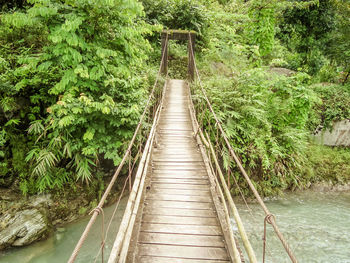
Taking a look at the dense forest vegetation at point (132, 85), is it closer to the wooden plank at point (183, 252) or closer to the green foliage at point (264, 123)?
the green foliage at point (264, 123)

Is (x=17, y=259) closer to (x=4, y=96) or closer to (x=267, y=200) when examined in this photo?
(x=4, y=96)

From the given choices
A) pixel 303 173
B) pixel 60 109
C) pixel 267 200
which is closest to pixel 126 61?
pixel 60 109

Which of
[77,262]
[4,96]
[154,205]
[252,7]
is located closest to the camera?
[154,205]

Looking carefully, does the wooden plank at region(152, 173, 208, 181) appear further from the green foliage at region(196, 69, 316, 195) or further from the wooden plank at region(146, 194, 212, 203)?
the green foliage at region(196, 69, 316, 195)

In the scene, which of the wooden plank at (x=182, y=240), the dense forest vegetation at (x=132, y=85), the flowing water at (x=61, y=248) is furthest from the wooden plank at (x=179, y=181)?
the flowing water at (x=61, y=248)

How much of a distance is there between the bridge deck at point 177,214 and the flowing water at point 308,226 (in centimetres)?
238

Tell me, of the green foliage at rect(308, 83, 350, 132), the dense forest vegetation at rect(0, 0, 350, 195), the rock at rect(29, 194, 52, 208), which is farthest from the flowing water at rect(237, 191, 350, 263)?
the rock at rect(29, 194, 52, 208)

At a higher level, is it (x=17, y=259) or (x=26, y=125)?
(x=26, y=125)

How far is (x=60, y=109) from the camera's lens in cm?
438

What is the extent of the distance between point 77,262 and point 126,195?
224cm

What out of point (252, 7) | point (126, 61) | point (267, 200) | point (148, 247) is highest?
point (252, 7)

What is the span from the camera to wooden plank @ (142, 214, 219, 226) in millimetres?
2934

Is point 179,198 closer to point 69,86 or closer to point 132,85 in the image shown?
point 132,85

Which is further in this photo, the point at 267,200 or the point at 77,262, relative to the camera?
the point at 267,200
